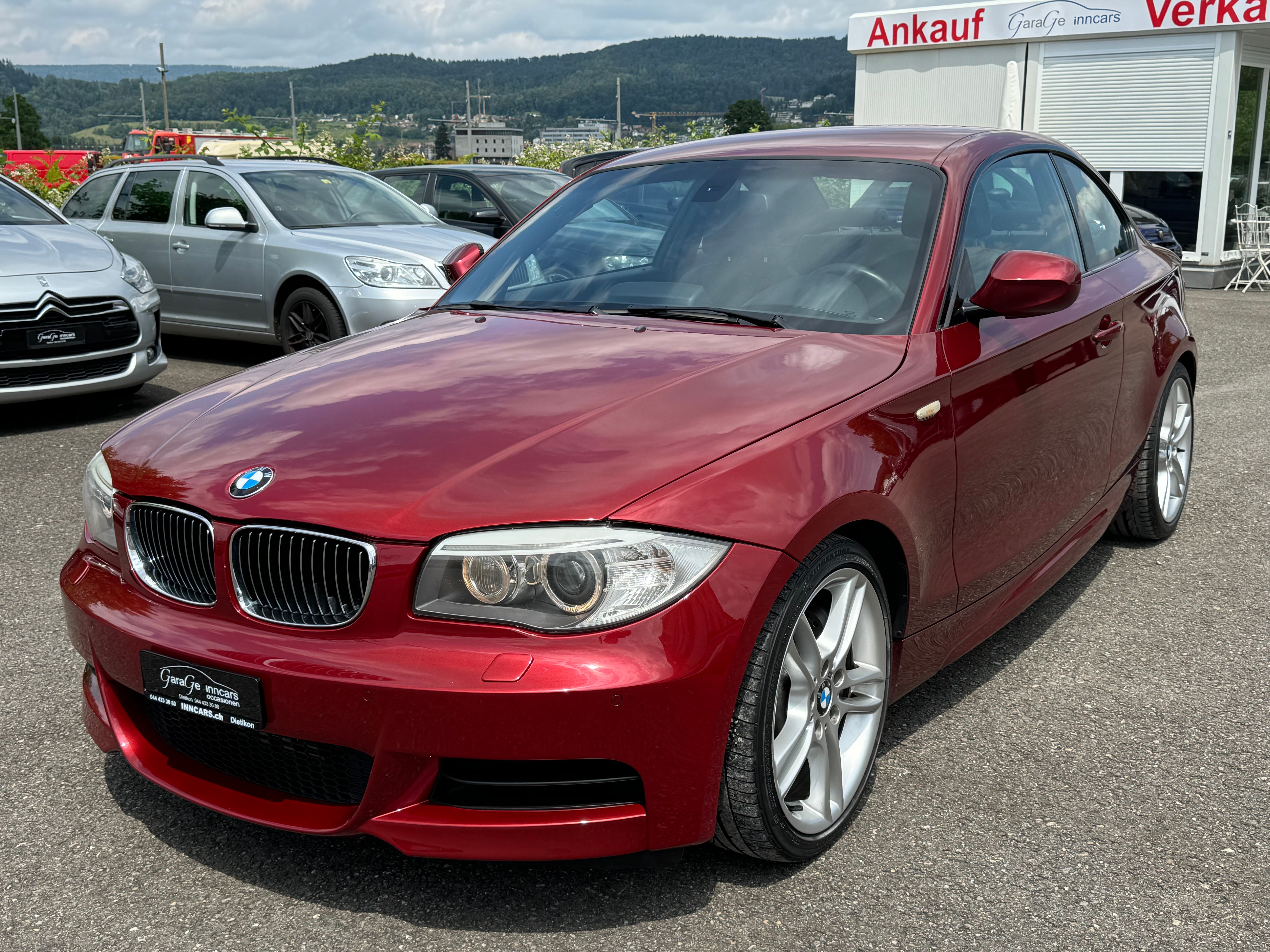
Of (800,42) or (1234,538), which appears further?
(800,42)

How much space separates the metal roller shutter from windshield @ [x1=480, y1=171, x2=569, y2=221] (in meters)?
8.23

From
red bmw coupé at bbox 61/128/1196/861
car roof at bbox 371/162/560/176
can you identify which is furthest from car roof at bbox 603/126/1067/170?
car roof at bbox 371/162/560/176

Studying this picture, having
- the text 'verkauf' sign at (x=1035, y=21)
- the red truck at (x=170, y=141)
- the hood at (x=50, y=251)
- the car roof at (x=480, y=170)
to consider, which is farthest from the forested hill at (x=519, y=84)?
the hood at (x=50, y=251)

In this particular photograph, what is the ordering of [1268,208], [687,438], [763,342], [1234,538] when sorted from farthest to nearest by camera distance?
[1268,208], [1234,538], [763,342], [687,438]

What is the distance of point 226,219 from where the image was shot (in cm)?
873

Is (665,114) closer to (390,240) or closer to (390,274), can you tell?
(390,240)

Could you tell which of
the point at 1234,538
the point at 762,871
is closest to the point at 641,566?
the point at 762,871

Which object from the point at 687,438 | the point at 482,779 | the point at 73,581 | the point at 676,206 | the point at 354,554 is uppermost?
the point at 676,206

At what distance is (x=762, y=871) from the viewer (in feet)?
8.71

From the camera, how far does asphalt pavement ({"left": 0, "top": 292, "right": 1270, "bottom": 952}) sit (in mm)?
2453

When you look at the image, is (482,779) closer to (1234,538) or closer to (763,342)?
(763,342)

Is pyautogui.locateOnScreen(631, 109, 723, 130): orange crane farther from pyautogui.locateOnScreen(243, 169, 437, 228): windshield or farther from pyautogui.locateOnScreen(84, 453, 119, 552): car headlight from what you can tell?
pyautogui.locateOnScreen(84, 453, 119, 552): car headlight

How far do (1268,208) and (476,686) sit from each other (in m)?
18.0

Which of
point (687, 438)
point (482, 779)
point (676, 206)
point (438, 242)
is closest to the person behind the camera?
point (482, 779)
